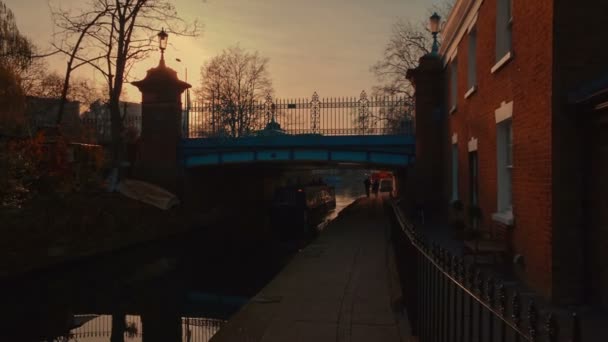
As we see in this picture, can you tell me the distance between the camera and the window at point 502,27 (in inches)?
382

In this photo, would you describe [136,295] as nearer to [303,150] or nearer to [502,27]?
[502,27]

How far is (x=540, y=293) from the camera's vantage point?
23.7ft

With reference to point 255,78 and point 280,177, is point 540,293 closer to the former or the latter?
point 280,177

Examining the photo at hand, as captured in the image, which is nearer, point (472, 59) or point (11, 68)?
point (472, 59)

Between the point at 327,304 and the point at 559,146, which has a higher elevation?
the point at 559,146

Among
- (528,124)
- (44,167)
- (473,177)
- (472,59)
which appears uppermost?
(472,59)

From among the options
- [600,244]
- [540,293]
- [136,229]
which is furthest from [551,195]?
[136,229]

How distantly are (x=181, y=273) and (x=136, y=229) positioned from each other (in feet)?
14.9

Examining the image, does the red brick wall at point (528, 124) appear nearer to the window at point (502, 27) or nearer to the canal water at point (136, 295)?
the window at point (502, 27)

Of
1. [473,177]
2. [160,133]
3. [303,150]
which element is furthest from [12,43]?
[473,177]

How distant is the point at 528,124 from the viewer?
25.6ft

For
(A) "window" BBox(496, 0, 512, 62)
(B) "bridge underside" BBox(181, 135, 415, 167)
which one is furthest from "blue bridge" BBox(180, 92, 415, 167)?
(A) "window" BBox(496, 0, 512, 62)

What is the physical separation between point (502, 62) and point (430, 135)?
1034 centimetres

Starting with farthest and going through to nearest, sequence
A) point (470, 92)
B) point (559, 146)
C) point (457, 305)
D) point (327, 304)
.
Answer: point (470, 92)
point (327, 304)
point (559, 146)
point (457, 305)
